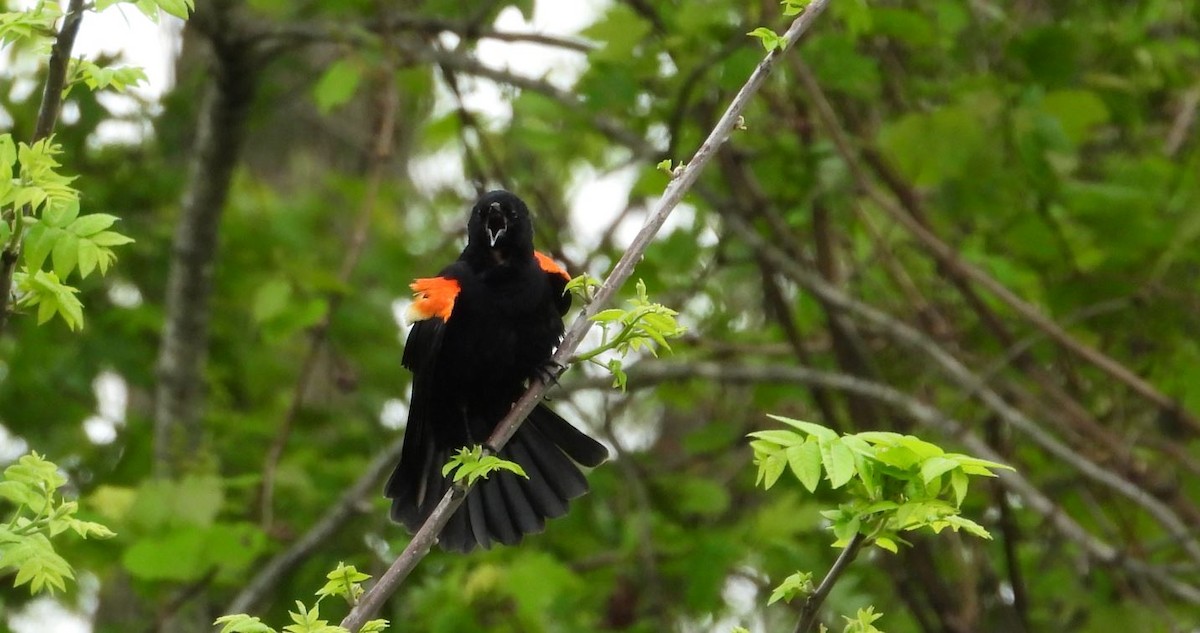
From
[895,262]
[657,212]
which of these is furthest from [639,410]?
[657,212]

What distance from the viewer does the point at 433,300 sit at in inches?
154

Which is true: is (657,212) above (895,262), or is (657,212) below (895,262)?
above

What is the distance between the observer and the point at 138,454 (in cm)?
573

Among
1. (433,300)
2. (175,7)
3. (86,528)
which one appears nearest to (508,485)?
(433,300)

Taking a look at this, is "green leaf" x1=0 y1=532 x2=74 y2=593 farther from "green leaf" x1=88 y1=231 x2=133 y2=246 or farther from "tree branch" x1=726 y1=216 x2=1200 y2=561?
"tree branch" x1=726 y1=216 x2=1200 y2=561

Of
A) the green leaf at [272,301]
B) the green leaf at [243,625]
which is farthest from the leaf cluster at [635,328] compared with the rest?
the green leaf at [272,301]

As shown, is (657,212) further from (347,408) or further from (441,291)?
(347,408)

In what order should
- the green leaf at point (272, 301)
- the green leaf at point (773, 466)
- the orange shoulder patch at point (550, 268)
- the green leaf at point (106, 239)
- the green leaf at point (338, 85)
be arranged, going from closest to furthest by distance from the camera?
1. the green leaf at point (773, 466)
2. the green leaf at point (106, 239)
3. the orange shoulder patch at point (550, 268)
4. the green leaf at point (272, 301)
5. the green leaf at point (338, 85)

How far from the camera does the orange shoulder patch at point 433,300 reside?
3883mm

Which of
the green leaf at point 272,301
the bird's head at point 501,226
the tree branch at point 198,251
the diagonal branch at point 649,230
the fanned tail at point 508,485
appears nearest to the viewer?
the diagonal branch at point 649,230

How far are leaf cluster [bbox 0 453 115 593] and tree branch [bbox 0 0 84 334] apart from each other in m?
0.26

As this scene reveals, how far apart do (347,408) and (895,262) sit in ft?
8.68

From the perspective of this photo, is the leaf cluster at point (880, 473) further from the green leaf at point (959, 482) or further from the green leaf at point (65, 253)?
the green leaf at point (65, 253)

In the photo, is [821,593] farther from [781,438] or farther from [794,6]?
[794,6]
